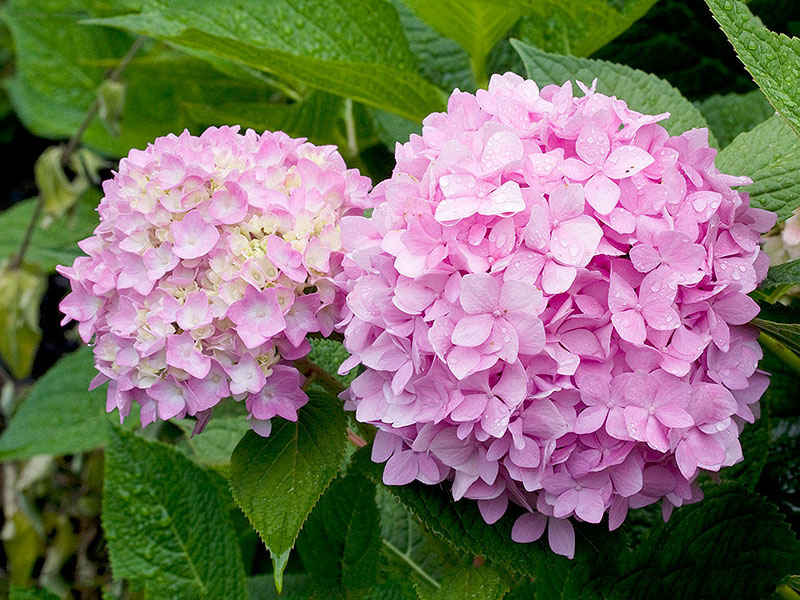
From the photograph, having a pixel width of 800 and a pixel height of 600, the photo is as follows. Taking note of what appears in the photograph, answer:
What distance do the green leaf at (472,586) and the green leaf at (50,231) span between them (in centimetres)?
77

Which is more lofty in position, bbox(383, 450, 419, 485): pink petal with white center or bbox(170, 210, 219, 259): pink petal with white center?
bbox(170, 210, 219, 259): pink petal with white center

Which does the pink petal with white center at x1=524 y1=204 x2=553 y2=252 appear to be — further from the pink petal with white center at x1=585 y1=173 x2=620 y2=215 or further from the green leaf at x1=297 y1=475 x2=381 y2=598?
the green leaf at x1=297 y1=475 x2=381 y2=598

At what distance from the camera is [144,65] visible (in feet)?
4.03

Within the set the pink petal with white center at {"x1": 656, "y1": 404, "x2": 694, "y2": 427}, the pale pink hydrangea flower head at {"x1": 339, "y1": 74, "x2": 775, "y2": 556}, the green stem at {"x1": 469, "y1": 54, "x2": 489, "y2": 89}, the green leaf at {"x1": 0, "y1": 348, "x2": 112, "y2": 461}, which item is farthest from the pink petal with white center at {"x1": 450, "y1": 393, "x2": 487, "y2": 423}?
the green leaf at {"x1": 0, "y1": 348, "x2": 112, "y2": 461}

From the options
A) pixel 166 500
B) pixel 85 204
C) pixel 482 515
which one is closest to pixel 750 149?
pixel 482 515

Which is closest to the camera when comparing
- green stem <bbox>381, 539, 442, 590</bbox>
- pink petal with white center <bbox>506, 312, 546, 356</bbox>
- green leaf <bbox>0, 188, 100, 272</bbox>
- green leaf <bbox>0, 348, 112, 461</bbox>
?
pink petal with white center <bbox>506, 312, 546, 356</bbox>

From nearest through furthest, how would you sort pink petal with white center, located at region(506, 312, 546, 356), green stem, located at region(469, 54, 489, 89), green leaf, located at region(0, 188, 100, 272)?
pink petal with white center, located at region(506, 312, 546, 356) → green stem, located at region(469, 54, 489, 89) → green leaf, located at region(0, 188, 100, 272)

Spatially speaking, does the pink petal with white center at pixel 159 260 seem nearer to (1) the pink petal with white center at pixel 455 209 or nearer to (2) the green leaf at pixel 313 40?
Answer: (1) the pink petal with white center at pixel 455 209

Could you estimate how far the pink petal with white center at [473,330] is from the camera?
0.46 meters

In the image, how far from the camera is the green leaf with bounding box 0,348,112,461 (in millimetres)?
1136

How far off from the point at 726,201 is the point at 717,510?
28 centimetres

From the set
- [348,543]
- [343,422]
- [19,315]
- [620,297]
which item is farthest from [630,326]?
[19,315]

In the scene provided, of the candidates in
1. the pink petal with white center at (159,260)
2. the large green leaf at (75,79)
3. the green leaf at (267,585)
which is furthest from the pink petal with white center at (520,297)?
the large green leaf at (75,79)

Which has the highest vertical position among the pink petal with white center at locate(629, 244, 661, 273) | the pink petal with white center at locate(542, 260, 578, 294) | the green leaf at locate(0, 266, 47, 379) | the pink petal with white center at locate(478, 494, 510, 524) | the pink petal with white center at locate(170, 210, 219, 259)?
the pink petal with white center at locate(629, 244, 661, 273)
